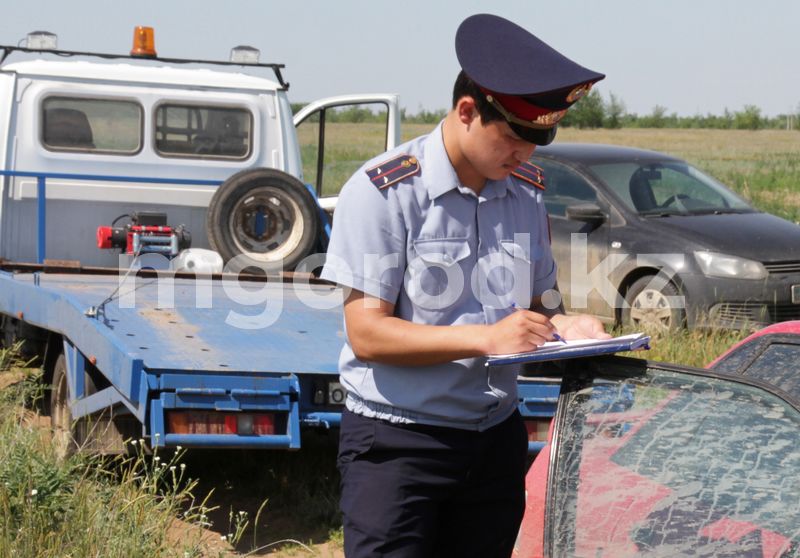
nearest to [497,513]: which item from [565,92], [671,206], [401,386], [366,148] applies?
[401,386]

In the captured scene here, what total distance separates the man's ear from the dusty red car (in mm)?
538

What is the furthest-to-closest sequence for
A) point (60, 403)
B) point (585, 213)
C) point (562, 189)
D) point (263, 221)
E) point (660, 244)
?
point (562, 189)
point (585, 213)
point (660, 244)
point (263, 221)
point (60, 403)

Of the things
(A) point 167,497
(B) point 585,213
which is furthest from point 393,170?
(B) point 585,213

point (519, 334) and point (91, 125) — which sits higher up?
point (91, 125)

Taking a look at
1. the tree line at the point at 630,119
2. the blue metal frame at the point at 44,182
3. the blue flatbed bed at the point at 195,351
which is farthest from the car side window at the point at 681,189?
the tree line at the point at 630,119

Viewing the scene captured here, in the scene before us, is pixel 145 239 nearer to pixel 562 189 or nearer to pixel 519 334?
pixel 562 189

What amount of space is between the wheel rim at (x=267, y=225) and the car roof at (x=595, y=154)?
3049 mm

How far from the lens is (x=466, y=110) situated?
2.54 m

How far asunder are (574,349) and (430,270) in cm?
38

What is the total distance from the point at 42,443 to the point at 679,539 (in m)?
3.35

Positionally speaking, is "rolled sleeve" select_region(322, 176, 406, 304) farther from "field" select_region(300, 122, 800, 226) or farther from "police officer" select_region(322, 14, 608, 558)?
"field" select_region(300, 122, 800, 226)

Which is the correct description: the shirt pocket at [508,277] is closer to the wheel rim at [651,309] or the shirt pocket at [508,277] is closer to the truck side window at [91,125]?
the truck side window at [91,125]

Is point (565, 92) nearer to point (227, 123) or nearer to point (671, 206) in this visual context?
point (227, 123)

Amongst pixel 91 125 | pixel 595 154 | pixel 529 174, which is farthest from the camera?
pixel 595 154
